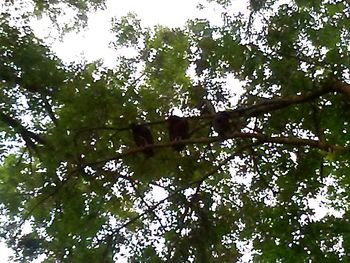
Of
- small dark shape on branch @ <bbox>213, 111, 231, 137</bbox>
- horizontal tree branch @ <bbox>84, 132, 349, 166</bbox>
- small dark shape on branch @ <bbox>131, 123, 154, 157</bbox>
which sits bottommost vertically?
horizontal tree branch @ <bbox>84, 132, 349, 166</bbox>

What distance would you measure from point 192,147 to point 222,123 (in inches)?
48.6

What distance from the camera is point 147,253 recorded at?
4.54 metres

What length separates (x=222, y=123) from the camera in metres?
3.95

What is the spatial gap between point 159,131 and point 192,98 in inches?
17.6

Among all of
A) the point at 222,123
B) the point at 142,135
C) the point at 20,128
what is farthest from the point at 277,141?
the point at 20,128

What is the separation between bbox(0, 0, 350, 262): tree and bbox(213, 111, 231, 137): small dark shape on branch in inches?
2.7

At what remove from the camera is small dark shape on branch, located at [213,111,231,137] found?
394cm

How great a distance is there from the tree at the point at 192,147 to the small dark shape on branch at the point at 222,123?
68mm

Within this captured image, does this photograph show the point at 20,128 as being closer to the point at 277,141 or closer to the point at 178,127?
the point at 178,127

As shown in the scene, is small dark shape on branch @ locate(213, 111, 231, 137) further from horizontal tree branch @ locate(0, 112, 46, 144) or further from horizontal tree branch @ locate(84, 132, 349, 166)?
horizontal tree branch @ locate(0, 112, 46, 144)

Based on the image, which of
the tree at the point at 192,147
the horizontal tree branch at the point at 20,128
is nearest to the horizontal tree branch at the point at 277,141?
the tree at the point at 192,147

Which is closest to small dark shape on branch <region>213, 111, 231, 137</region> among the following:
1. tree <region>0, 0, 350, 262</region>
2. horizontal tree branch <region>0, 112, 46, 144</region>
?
tree <region>0, 0, 350, 262</region>

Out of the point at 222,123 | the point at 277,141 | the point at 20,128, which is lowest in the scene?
the point at 277,141

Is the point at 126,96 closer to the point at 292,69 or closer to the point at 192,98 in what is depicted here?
the point at 192,98
